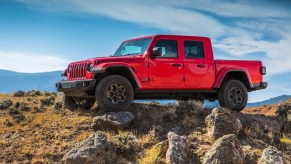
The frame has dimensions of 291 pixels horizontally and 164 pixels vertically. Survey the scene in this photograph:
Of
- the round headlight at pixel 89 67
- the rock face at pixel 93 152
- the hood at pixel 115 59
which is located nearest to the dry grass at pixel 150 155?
the rock face at pixel 93 152

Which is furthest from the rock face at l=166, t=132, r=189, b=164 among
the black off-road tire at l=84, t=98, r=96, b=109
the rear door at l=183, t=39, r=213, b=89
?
the black off-road tire at l=84, t=98, r=96, b=109

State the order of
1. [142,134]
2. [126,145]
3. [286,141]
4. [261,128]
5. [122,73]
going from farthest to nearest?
[261,128] < [122,73] < [286,141] < [142,134] < [126,145]

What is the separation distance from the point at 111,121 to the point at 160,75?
2.01 m

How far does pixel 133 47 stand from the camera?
12.4 meters

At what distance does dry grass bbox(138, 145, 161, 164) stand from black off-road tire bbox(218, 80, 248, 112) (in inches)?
174

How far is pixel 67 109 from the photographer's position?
42.6ft

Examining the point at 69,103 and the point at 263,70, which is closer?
the point at 69,103

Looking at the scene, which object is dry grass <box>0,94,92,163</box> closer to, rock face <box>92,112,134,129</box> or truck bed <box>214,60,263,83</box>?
rock face <box>92,112,134,129</box>

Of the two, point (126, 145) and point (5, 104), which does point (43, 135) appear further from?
point (5, 104)

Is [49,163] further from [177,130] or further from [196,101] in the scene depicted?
[196,101]

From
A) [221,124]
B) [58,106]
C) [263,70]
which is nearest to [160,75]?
[221,124]

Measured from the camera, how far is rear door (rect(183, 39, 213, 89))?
40.5 feet

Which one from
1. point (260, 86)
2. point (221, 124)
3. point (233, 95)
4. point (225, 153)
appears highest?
point (260, 86)

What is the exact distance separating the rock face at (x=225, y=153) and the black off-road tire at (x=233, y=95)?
4.09 m
